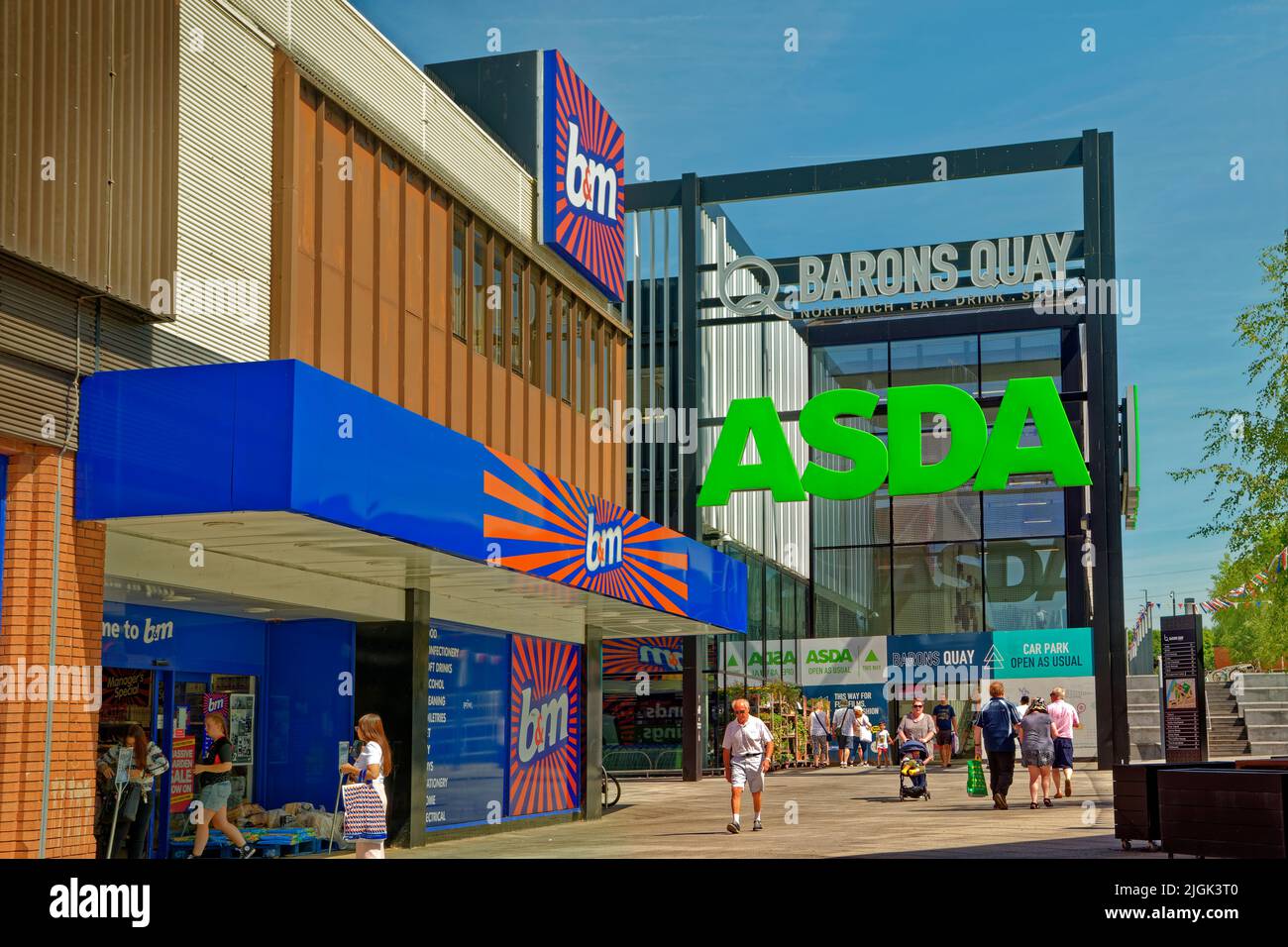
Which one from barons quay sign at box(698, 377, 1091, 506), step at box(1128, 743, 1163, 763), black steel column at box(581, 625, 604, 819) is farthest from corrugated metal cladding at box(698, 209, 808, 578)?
black steel column at box(581, 625, 604, 819)

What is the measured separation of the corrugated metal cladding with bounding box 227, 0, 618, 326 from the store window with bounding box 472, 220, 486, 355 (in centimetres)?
27

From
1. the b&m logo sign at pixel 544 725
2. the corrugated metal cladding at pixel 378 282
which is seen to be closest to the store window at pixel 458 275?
the corrugated metal cladding at pixel 378 282

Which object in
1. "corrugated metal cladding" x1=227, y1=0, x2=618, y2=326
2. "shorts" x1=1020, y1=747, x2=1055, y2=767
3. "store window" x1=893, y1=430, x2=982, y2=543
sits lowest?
"shorts" x1=1020, y1=747, x2=1055, y2=767

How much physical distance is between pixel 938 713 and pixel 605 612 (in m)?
15.2

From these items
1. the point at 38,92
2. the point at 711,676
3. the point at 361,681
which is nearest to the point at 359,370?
the point at 361,681

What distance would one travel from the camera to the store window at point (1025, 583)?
45.0 meters

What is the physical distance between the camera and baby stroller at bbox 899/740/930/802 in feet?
87.4

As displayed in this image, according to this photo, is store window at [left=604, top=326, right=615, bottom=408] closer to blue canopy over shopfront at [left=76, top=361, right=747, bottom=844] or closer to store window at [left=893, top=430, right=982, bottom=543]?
blue canopy over shopfront at [left=76, top=361, right=747, bottom=844]

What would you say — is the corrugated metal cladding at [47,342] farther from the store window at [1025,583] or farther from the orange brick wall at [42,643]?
the store window at [1025,583]

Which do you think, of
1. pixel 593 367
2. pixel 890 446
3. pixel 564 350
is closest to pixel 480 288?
pixel 564 350

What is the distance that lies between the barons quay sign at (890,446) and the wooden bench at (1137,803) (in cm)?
2312

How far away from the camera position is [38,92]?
41.6 ft

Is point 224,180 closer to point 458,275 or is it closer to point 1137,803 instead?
point 458,275
